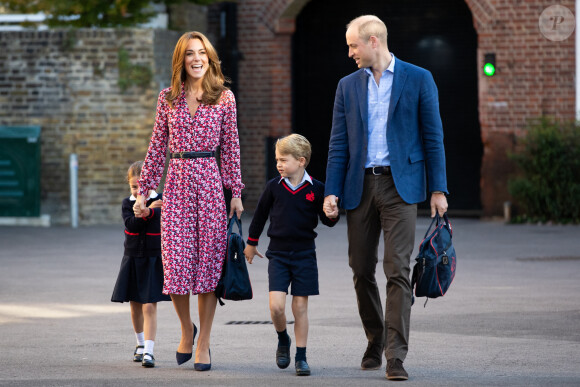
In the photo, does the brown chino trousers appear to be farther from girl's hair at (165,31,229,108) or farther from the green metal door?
the green metal door

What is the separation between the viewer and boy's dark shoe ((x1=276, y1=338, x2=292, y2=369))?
21.1 feet

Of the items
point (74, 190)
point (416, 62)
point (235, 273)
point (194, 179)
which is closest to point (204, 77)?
point (194, 179)

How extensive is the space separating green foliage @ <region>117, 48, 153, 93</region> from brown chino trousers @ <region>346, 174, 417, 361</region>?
12492 mm

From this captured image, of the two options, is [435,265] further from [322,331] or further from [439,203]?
[322,331]

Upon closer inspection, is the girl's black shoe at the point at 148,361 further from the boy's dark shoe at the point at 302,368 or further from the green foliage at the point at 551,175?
the green foliage at the point at 551,175

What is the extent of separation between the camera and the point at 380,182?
→ 6.23 m

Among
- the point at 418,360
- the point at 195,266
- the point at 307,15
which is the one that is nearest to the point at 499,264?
the point at 418,360

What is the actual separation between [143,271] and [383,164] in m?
1.66

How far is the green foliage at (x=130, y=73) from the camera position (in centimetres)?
1842

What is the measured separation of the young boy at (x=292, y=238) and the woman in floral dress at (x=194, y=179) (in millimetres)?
242

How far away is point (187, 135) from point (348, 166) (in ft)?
3.15

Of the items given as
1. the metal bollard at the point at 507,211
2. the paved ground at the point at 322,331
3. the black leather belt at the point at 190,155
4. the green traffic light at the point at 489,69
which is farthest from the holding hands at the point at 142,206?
the green traffic light at the point at 489,69

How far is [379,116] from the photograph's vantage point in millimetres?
6301

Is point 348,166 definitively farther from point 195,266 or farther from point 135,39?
point 135,39
